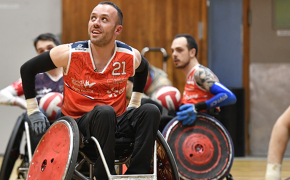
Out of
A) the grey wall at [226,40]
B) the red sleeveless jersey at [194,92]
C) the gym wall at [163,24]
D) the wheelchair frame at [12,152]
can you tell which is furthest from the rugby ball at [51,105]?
the grey wall at [226,40]

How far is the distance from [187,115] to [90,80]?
113 centimetres

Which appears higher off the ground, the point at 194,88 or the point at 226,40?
the point at 226,40

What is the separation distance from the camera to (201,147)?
10.4 ft

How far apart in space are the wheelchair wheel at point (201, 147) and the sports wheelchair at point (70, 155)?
34.4 inches

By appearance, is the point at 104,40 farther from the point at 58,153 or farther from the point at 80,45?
the point at 58,153

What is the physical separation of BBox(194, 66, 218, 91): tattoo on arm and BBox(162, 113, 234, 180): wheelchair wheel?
Result: 0.91 ft

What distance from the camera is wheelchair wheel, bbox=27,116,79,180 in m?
1.86

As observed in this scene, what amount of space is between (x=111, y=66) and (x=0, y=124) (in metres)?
3.40

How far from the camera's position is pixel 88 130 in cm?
210

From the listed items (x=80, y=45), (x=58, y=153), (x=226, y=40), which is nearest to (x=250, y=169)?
(x=226, y=40)

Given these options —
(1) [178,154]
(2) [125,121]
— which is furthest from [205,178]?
(2) [125,121]

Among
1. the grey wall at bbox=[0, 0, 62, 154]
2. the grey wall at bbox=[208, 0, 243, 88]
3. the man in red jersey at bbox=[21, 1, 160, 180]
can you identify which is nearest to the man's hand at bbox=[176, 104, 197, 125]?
the man in red jersey at bbox=[21, 1, 160, 180]

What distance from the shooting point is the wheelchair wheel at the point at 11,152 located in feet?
9.30

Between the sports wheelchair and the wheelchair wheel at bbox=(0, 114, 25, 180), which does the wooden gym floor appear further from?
the sports wheelchair
